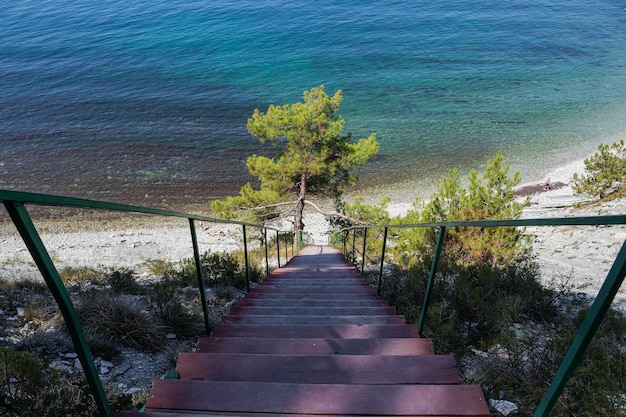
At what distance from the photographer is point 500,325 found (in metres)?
4.04

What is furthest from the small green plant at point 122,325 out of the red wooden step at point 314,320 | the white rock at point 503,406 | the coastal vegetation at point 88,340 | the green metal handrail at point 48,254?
the white rock at point 503,406

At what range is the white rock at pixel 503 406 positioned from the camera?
2.93 meters

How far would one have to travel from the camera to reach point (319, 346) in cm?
275

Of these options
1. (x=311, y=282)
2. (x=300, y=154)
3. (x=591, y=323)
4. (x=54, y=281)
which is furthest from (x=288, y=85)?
(x=591, y=323)

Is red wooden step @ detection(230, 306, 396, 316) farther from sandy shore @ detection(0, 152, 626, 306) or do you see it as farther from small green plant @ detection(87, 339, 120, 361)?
sandy shore @ detection(0, 152, 626, 306)

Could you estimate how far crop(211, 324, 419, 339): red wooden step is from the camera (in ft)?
10.2

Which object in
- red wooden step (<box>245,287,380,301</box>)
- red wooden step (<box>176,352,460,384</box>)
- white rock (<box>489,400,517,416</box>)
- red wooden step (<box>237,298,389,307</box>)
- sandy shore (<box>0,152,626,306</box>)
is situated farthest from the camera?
sandy shore (<box>0,152,626,306</box>)

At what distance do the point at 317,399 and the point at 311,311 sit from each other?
217cm

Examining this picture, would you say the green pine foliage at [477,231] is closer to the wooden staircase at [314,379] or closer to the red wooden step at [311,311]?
the red wooden step at [311,311]

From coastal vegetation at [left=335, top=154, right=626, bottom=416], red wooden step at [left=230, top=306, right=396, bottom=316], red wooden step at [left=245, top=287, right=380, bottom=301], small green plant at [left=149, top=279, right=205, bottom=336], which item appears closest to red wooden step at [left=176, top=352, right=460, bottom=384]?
coastal vegetation at [left=335, top=154, right=626, bottom=416]

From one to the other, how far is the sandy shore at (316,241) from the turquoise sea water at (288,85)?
386 centimetres

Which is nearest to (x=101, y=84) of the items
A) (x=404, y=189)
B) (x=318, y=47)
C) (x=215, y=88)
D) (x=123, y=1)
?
(x=215, y=88)

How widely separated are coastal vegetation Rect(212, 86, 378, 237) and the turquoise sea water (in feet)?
20.9

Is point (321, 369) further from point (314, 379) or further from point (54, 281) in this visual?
point (54, 281)
